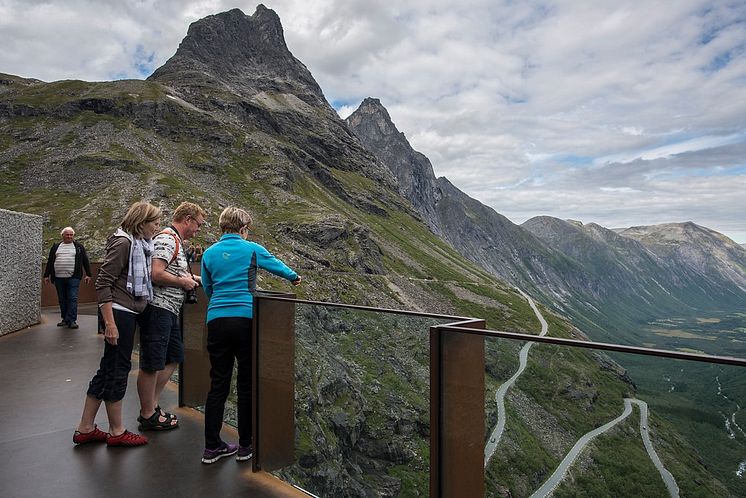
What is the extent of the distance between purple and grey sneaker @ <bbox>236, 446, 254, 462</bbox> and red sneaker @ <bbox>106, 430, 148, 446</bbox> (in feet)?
4.02

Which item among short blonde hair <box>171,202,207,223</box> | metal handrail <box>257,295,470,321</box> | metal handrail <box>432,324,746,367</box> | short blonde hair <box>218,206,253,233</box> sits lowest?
metal handrail <box>432,324,746,367</box>

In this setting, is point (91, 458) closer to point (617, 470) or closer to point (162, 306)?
point (162, 306)

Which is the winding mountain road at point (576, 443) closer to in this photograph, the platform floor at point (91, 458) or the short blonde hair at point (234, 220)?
the platform floor at point (91, 458)

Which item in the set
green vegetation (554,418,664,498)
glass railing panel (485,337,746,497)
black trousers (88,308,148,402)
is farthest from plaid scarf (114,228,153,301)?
green vegetation (554,418,664,498)

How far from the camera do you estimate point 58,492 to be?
174 inches

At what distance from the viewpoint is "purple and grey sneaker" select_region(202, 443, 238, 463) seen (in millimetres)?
4949

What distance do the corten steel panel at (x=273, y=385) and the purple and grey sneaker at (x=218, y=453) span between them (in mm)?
433

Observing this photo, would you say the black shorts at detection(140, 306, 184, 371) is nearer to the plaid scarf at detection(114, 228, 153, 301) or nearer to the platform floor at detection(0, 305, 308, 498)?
the plaid scarf at detection(114, 228, 153, 301)

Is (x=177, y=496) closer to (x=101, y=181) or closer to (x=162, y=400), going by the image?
(x=162, y=400)

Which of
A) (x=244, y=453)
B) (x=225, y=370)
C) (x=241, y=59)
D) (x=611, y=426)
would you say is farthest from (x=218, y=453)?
(x=241, y=59)

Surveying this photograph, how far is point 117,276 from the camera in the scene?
5027mm

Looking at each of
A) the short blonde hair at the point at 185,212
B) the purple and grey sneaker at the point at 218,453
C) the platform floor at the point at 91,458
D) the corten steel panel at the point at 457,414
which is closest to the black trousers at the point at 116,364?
the platform floor at the point at 91,458

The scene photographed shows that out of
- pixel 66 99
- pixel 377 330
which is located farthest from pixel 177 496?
pixel 66 99

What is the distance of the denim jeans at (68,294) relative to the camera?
40.3ft
